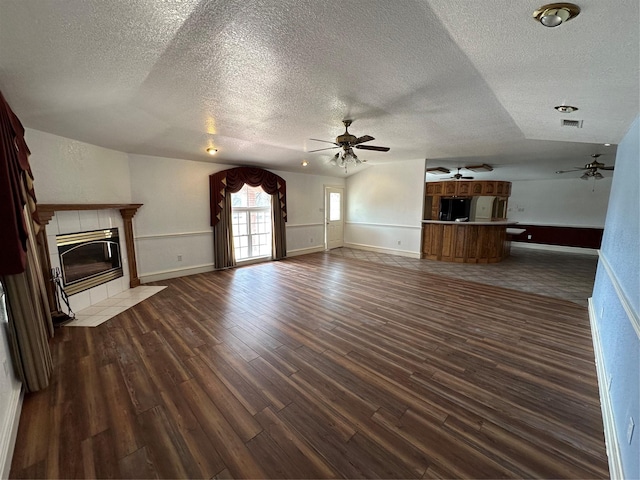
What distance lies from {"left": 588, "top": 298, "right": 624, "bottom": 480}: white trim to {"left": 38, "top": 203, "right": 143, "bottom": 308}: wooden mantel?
517cm

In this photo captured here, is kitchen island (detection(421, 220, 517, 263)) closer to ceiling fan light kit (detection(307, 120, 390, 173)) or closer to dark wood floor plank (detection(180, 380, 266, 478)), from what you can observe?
ceiling fan light kit (detection(307, 120, 390, 173))

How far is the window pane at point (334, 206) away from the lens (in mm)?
8194

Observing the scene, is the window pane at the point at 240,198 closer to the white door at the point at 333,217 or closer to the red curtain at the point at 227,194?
the red curtain at the point at 227,194

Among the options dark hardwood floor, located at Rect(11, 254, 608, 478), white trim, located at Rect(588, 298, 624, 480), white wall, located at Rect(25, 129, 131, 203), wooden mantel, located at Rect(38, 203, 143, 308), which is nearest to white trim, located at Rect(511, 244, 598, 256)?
dark hardwood floor, located at Rect(11, 254, 608, 478)

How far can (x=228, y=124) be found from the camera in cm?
371

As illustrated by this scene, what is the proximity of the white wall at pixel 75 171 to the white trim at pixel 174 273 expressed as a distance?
1.40m

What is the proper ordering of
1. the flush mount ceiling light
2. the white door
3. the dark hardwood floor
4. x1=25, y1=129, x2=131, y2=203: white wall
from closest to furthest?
the flush mount ceiling light → the dark hardwood floor → x1=25, y1=129, x2=131, y2=203: white wall → the white door

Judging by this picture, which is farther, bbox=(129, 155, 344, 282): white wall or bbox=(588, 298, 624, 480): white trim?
bbox=(129, 155, 344, 282): white wall

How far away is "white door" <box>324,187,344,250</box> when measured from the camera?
807 cm

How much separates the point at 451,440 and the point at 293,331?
5.91 feet

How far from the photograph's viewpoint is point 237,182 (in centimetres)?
581

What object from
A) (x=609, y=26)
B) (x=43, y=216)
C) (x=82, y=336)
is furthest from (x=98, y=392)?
(x=609, y=26)

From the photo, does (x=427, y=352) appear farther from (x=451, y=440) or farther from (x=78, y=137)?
(x=78, y=137)

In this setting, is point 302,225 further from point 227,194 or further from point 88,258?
point 88,258
